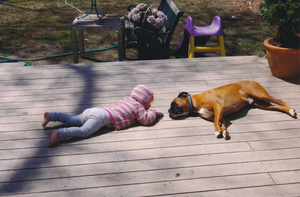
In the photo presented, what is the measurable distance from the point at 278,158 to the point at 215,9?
715 cm

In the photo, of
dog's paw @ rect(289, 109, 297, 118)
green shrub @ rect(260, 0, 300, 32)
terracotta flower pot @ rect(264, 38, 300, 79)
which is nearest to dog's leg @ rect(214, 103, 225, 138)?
dog's paw @ rect(289, 109, 297, 118)

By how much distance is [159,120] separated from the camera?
3396 mm

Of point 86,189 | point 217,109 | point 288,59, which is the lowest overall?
point 86,189

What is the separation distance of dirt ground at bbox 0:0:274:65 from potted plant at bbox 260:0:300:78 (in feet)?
4.14

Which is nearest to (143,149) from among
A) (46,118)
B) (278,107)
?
(46,118)

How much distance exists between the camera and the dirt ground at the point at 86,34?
640 cm

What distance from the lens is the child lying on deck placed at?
302 cm

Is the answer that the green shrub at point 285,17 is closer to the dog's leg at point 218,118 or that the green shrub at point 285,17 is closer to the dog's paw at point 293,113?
the dog's paw at point 293,113

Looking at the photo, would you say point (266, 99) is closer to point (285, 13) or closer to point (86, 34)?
point (285, 13)

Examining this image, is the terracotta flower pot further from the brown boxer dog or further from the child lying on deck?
the child lying on deck

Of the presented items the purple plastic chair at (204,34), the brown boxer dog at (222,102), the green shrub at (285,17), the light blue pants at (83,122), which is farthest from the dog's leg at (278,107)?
the purple plastic chair at (204,34)

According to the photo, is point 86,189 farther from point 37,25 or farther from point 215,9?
point 215,9

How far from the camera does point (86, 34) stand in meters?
7.39

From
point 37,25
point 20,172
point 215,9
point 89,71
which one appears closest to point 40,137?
point 20,172
